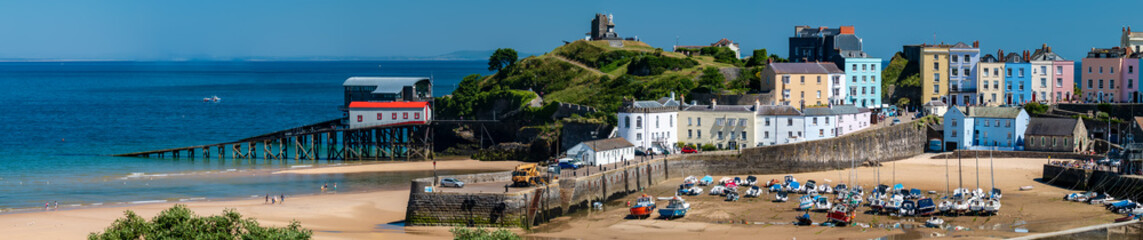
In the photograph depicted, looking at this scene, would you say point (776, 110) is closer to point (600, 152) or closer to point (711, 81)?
point (711, 81)

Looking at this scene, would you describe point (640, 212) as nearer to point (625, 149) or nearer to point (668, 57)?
point (625, 149)

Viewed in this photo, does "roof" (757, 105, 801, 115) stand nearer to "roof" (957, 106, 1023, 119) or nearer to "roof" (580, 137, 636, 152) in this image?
"roof" (580, 137, 636, 152)

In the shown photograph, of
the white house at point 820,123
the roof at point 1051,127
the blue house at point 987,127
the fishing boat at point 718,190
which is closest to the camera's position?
the fishing boat at point 718,190

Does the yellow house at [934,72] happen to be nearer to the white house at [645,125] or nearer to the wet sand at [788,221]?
the white house at [645,125]

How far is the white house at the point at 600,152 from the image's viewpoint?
65.6m

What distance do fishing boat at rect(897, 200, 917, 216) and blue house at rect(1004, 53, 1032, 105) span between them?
35910mm

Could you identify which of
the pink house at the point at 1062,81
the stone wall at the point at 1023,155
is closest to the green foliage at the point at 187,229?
the stone wall at the point at 1023,155

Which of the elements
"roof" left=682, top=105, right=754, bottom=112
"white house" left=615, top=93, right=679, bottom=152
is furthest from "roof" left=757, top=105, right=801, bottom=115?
"white house" left=615, top=93, right=679, bottom=152

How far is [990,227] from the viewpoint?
51500 mm

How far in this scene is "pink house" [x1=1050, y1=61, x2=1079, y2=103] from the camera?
8794 cm

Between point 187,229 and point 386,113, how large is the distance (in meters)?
49.9

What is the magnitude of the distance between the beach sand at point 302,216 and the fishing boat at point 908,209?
18830 millimetres

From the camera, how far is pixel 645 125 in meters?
73.1

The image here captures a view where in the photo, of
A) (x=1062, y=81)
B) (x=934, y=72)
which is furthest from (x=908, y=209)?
(x=1062, y=81)
